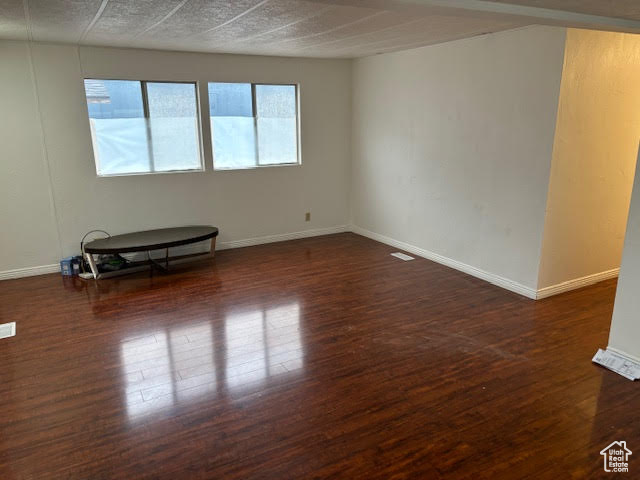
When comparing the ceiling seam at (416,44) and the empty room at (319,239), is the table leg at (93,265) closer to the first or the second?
the empty room at (319,239)

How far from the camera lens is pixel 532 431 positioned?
7.57 feet

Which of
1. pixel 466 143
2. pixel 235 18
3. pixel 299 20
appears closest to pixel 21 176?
pixel 235 18

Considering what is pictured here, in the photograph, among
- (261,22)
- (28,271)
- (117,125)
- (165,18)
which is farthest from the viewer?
(117,125)

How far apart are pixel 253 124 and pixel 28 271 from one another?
305 centimetres

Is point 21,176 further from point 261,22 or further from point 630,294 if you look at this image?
point 630,294

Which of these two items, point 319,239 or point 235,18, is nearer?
point 235,18

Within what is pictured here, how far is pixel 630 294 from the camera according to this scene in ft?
9.41

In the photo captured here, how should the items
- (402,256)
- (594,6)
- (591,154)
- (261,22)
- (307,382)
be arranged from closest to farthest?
(594,6) → (307,382) → (261,22) → (591,154) → (402,256)

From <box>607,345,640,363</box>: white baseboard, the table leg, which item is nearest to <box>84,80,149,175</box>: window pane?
the table leg

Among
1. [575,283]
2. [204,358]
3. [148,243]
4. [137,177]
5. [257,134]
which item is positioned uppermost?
[257,134]

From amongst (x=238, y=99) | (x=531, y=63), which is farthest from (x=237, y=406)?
(x=238, y=99)

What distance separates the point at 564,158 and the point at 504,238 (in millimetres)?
877

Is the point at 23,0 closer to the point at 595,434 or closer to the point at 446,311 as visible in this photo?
the point at 446,311

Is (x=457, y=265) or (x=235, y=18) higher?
(x=235, y=18)
